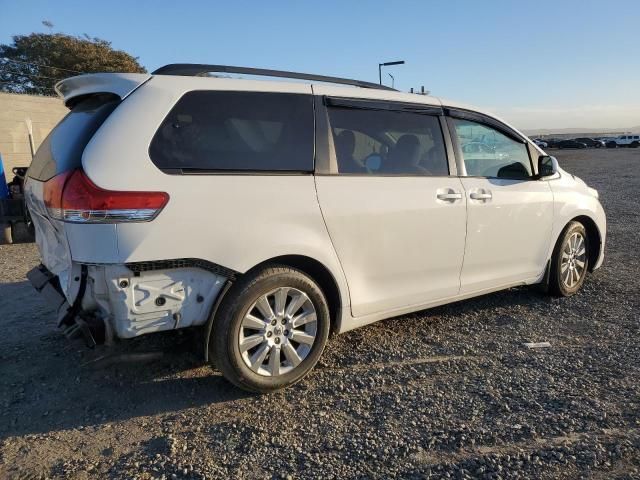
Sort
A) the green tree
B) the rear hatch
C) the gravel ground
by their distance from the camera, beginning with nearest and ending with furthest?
1. the gravel ground
2. the rear hatch
3. the green tree

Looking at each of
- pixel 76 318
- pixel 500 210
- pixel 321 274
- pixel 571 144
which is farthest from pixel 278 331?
pixel 571 144

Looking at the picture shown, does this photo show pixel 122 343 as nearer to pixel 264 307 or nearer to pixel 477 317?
pixel 264 307

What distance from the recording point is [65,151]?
2.90 metres

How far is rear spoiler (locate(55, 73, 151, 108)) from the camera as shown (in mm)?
2920

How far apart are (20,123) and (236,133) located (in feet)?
50.2

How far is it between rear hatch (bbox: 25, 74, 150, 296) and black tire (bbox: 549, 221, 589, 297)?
13.2ft

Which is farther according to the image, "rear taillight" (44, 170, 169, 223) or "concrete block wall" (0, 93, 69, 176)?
"concrete block wall" (0, 93, 69, 176)

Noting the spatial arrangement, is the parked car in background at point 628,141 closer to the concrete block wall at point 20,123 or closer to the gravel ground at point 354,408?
the concrete block wall at point 20,123

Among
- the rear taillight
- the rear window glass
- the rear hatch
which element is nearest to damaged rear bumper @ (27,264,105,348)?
the rear hatch

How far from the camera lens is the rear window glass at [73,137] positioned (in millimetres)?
2795

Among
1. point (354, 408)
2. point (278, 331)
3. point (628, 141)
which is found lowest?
point (628, 141)

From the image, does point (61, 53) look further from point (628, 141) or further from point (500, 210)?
point (628, 141)

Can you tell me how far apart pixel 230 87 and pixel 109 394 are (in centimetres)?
210

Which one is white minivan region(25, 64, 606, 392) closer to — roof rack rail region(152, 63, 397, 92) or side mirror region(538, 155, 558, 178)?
roof rack rail region(152, 63, 397, 92)
